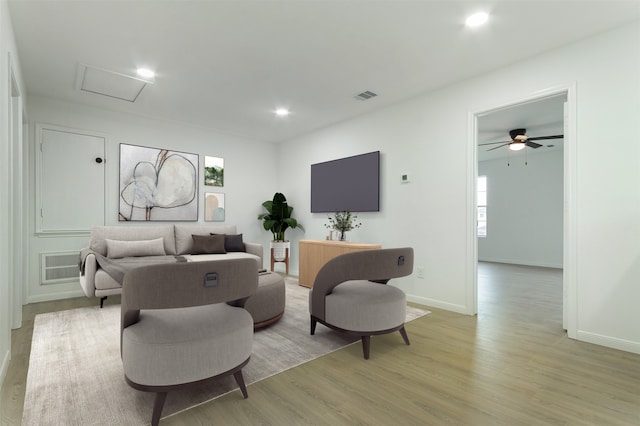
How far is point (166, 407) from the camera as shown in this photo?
1.77 meters

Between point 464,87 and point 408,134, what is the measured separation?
33.9 inches

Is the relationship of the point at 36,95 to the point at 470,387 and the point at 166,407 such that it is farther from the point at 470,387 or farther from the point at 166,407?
the point at 470,387

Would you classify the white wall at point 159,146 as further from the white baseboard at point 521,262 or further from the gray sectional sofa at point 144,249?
the white baseboard at point 521,262

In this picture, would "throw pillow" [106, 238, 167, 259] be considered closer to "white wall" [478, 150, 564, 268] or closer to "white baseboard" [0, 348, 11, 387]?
"white baseboard" [0, 348, 11, 387]

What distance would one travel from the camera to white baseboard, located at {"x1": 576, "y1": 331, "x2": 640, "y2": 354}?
101 inches

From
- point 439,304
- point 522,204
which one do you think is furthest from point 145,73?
point 522,204

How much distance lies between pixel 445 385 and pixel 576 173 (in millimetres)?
2298

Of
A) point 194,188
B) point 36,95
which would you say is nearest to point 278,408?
point 194,188

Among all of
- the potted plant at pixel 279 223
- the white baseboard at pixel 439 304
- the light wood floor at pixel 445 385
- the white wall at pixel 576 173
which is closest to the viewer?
the light wood floor at pixel 445 385

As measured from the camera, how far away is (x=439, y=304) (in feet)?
12.7

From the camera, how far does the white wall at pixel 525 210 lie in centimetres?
736

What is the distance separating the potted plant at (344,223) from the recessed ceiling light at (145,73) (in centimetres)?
303

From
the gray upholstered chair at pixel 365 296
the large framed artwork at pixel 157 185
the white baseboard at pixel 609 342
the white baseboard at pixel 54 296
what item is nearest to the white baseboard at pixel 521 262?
the white baseboard at pixel 609 342

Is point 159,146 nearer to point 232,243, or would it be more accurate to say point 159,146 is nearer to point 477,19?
point 232,243
